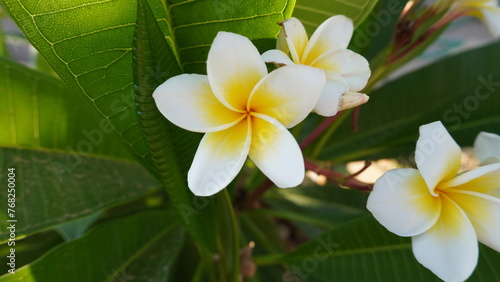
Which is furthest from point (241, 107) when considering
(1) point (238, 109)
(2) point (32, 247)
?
(2) point (32, 247)

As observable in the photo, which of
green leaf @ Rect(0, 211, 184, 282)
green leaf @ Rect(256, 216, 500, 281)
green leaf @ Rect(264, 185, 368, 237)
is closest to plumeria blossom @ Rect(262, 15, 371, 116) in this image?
green leaf @ Rect(256, 216, 500, 281)

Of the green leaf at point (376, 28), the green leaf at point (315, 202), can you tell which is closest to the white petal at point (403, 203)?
the green leaf at point (376, 28)

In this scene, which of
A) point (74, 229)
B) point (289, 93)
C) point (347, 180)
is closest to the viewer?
point (289, 93)

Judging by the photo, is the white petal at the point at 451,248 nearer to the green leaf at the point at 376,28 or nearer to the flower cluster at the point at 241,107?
the flower cluster at the point at 241,107

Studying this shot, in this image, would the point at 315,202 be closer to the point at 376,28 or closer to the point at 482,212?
the point at 376,28

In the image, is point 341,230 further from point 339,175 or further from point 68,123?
point 68,123

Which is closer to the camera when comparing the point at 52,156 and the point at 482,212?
the point at 482,212
